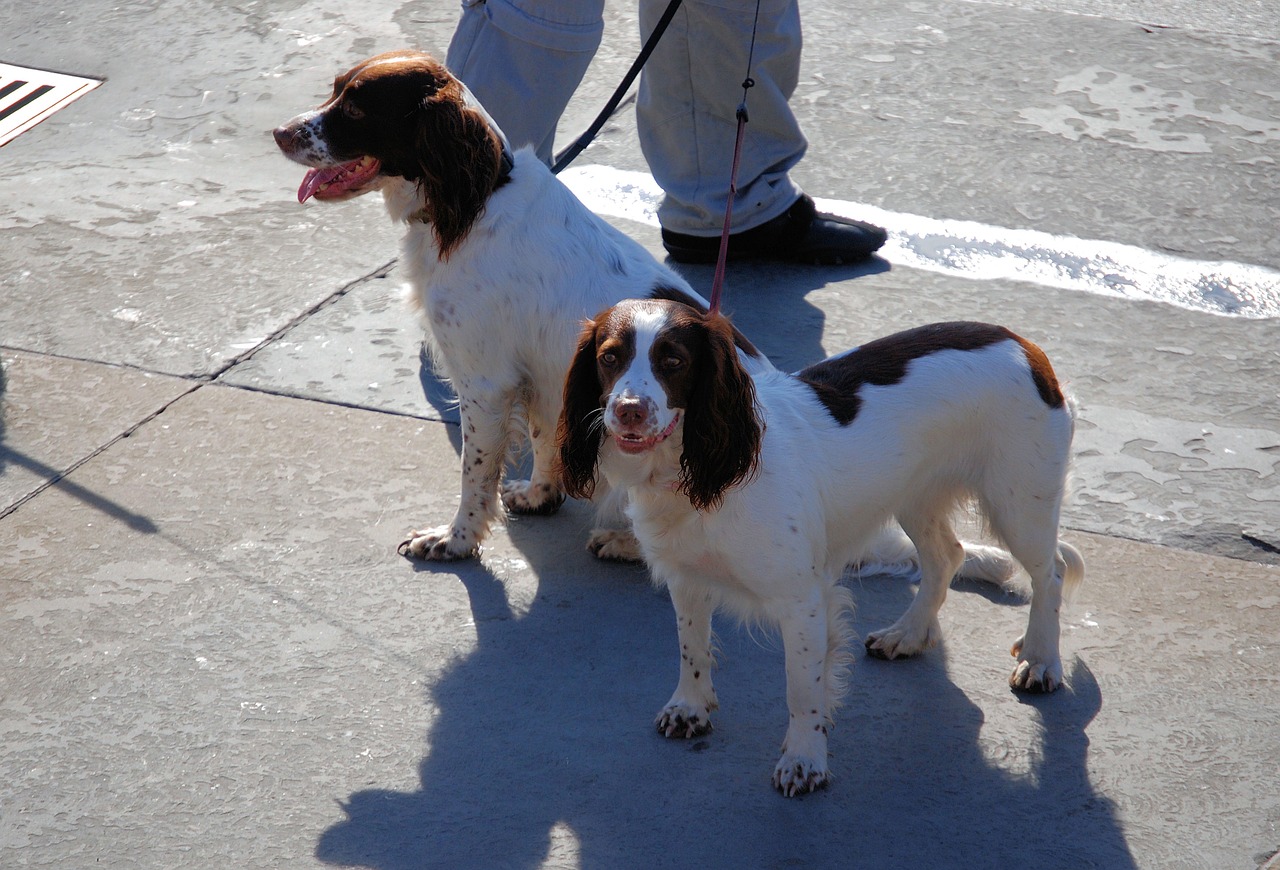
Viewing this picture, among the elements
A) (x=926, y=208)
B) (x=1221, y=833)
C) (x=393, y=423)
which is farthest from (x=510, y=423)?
(x=926, y=208)

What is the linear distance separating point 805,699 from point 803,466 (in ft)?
1.76

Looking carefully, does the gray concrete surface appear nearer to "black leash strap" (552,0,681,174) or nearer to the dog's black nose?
"black leash strap" (552,0,681,174)

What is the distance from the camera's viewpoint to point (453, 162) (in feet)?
11.1

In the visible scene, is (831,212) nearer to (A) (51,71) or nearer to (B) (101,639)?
(B) (101,639)

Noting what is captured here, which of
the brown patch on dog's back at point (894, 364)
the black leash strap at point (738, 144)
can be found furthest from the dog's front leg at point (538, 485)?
the brown patch on dog's back at point (894, 364)

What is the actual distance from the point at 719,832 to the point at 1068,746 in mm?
895

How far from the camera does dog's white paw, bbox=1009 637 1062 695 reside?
3135 millimetres

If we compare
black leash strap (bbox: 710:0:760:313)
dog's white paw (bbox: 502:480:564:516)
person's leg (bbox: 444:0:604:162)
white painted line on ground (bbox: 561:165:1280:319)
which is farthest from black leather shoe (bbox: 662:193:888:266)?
dog's white paw (bbox: 502:480:564:516)

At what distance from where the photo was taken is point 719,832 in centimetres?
273

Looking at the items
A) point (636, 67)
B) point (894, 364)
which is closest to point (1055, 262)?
point (636, 67)

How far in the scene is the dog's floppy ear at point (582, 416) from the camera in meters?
2.74

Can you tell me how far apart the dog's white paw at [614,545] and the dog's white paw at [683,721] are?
0.71m

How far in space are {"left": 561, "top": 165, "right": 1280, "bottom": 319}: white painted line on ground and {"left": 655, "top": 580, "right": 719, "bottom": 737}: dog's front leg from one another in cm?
257

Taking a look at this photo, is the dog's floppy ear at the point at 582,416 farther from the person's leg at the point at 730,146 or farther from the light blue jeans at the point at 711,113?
the person's leg at the point at 730,146
